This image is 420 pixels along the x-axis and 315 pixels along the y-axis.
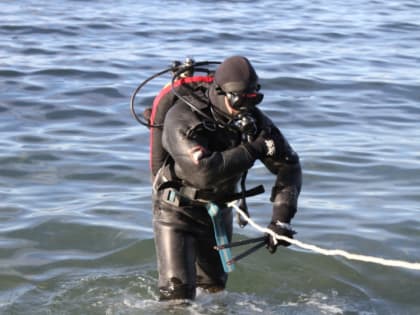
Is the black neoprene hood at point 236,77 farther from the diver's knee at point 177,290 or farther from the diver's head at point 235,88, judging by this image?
the diver's knee at point 177,290

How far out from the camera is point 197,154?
528 cm

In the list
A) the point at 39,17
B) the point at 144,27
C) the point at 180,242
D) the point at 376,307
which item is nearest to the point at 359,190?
the point at 376,307

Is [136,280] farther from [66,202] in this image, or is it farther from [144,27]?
[144,27]

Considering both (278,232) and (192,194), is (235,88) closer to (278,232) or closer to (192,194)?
(192,194)

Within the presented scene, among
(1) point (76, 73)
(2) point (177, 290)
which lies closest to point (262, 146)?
(2) point (177, 290)

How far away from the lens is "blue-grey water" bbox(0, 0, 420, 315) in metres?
7.00

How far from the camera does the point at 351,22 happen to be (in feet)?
63.5

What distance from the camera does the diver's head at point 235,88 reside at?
5309 mm

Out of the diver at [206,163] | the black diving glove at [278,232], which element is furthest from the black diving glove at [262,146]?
the black diving glove at [278,232]

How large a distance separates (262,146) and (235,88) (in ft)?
1.37

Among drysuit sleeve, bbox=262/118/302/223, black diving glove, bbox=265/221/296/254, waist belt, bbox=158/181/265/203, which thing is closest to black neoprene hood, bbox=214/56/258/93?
drysuit sleeve, bbox=262/118/302/223

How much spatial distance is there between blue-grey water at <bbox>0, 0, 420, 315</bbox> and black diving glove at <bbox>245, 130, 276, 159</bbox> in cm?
128

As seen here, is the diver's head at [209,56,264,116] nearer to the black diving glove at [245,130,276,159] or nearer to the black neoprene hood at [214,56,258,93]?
the black neoprene hood at [214,56,258,93]

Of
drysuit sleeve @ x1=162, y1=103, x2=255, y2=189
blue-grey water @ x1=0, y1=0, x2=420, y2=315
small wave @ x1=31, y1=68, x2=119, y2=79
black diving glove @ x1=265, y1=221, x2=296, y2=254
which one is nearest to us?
drysuit sleeve @ x1=162, y1=103, x2=255, y2=189
